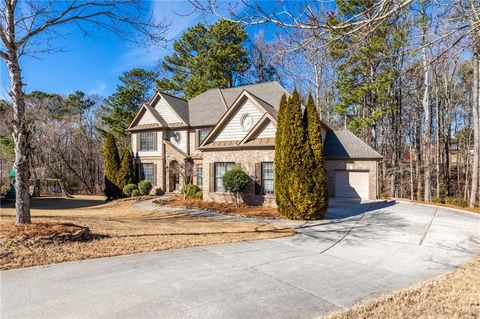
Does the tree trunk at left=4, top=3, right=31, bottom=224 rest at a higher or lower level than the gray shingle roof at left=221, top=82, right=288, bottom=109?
lower

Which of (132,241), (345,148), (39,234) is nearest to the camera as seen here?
(39,234)

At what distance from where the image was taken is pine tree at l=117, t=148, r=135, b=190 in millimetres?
23484

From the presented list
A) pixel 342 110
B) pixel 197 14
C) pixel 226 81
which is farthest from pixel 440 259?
pixel 226 81

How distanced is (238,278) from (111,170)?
A: 21.5 meters

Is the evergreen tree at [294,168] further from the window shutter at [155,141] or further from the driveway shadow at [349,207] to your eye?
the window shutter at [155,141]

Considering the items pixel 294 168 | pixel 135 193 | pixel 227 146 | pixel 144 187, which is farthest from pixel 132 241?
pixel 144 187

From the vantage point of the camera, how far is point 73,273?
17.1ft

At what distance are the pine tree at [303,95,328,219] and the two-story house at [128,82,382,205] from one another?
1.96 meters

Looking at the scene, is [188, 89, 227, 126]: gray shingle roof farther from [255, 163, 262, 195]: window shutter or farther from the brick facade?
[255, 163, 262, 195]: window shutter

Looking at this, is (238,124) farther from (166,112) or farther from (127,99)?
(127,99)

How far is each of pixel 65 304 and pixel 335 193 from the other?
17101 millimetres

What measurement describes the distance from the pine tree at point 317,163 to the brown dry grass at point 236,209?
187 centimetres

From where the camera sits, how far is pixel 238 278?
17.3ft

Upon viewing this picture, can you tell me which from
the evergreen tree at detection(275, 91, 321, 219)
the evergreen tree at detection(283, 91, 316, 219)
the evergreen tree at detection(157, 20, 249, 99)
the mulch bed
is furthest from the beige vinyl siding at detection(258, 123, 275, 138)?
the evergreen tree at detection(157, 20, 249, 99)
